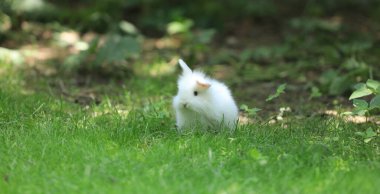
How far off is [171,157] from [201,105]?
0.77m

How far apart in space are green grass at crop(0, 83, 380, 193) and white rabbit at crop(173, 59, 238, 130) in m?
0.16

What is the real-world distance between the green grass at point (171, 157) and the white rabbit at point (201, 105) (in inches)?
6.5

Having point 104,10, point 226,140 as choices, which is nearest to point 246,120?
point 226,140

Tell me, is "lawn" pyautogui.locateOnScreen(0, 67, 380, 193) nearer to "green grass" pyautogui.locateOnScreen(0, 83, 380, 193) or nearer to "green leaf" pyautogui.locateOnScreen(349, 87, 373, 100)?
"green grass" pyautogui.locateOnScreen(0, 83, 380, 193)

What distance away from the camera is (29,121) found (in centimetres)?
529

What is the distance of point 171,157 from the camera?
4.44 metres

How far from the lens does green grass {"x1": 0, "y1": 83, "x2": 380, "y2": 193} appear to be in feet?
13.1

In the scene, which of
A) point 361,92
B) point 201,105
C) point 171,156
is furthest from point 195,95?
point 361,92

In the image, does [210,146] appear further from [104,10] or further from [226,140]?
[104,10]

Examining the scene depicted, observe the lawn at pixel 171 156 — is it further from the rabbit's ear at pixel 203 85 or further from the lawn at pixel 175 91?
the rabbit's ear at pixel 203 85

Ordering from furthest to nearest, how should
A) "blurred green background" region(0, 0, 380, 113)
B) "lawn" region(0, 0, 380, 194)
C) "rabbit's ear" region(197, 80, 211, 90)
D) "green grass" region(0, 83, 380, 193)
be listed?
"blurred green background" region(0, 0, 380, 113), "rabbit's ear" region(197, 80, 211, 90), "lawn" region(0, 0, 380, 194), "green grass" region(0, 83, 380, 193)

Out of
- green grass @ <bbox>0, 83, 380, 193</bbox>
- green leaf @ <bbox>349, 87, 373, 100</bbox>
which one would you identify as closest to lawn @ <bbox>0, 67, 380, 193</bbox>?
green grass @ <bbox>0, 83, 380, 193</bbox>

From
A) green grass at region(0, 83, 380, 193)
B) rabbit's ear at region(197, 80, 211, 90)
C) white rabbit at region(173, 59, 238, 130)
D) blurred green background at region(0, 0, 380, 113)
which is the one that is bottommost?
green grass at region(0, 83, 380, 193)

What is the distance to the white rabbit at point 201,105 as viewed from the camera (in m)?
5.06
